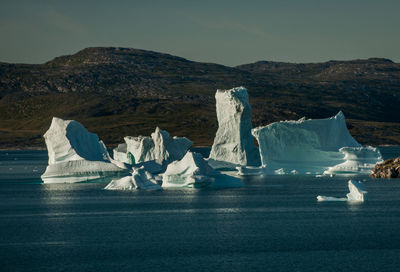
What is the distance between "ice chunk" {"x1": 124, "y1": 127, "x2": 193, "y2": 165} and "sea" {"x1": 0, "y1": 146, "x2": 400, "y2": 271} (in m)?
11.3

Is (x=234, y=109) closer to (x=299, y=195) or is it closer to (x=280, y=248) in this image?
(x=299, y=195)

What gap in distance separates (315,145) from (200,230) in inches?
1300

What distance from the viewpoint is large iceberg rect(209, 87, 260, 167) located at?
69.3 metres

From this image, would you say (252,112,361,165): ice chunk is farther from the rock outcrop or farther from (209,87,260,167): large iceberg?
the rock outcrop

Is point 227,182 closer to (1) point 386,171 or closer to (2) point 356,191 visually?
(2) point 356,191

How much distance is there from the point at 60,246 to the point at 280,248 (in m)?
9.93

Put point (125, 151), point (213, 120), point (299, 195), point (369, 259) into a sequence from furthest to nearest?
point (213, 120) → point (125, 151) → point (299, 195) → point (369, 259)

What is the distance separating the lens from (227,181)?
2288 inches

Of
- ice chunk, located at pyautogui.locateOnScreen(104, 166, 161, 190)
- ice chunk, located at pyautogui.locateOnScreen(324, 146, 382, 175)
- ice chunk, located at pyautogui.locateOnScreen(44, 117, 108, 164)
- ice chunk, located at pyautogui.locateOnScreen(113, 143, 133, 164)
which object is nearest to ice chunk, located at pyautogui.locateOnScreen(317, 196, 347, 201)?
ice chunk, located at pyautogui.locateOnScreen(104, 166, 161, 190)

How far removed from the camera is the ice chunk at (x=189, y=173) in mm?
52500

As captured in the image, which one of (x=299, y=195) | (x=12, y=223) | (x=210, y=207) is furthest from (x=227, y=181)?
(x=12, y=223)

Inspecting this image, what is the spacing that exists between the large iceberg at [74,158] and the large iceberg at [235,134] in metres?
13.3

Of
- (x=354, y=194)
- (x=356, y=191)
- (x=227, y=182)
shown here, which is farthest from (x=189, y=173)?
(x=356, y=191)

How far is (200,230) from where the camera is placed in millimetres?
36344
